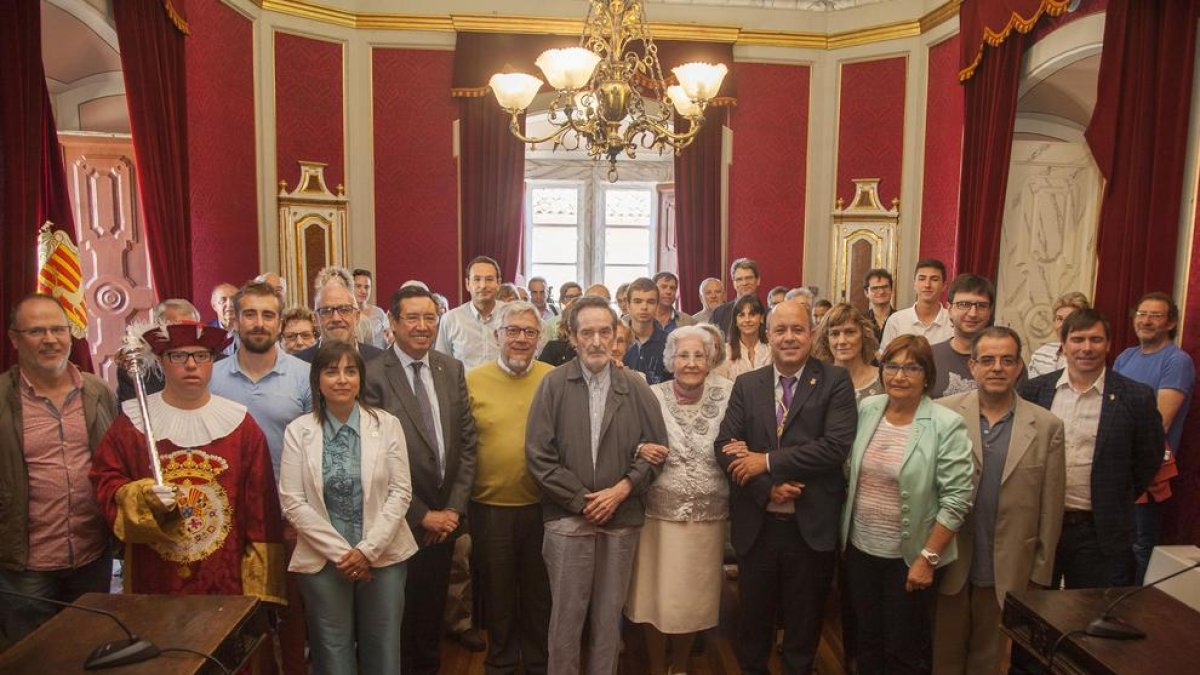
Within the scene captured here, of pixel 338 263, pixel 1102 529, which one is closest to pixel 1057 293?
pixel 1102 529

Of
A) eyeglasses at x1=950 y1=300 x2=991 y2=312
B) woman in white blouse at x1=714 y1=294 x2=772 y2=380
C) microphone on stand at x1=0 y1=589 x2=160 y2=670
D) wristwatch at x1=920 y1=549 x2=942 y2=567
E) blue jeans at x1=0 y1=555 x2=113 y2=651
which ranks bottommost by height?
blue jeans at x1=0 y1=555 x2=113 y2=651

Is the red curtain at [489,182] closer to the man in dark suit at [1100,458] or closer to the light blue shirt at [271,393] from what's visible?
the light blue shirt at [271,393]

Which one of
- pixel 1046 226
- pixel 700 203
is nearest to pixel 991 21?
pixel 1046 226

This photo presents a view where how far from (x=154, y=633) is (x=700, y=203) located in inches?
232

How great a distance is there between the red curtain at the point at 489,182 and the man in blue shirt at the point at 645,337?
113 inches

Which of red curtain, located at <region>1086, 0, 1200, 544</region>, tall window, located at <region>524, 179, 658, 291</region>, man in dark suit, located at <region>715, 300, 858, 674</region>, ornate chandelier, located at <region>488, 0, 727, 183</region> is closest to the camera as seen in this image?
man in dark suit, located at <region>715, 300, 858, 674</region>

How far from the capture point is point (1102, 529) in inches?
99.3

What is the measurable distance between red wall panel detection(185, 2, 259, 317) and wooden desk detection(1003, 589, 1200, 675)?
5122 millimetres

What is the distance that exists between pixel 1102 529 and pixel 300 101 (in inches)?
245

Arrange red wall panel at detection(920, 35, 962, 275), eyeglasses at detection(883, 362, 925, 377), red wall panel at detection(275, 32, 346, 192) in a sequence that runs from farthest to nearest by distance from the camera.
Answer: red wall panel at detection(275, 32, 346, 192)
red wall panel at detection(920, 35, 962, 275)
eyeglasses at detection(883, 362, 925, 377)

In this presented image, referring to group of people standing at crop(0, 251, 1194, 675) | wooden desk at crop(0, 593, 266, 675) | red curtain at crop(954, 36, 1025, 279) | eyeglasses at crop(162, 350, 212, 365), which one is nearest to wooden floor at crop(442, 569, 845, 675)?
group of people standing at crop(0, 251, 1194, 675)

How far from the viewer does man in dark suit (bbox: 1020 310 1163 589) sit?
8.29 feet

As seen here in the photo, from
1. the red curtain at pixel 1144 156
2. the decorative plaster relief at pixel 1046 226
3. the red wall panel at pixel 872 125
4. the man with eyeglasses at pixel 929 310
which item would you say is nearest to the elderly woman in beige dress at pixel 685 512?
the man with eyeglasses at pixel 929 310

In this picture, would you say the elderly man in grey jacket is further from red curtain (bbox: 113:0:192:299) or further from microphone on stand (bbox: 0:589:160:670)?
A: red curtain (bbox: 113:0:192:299)
